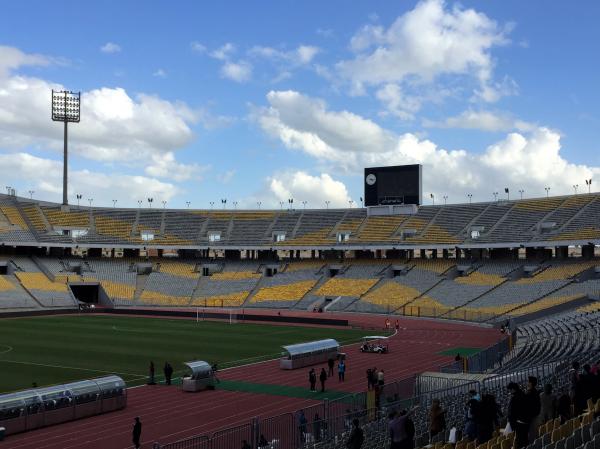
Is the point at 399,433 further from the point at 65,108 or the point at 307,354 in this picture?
the point at 65,108

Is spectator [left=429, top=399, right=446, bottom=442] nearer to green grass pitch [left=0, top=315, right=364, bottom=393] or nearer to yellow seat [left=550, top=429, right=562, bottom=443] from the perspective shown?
yellow seat [left=550, top=429, right=562, bottom=443]

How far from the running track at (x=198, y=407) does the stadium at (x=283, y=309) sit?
13 cm

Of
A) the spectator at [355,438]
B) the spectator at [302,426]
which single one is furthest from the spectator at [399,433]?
the spectator at [302,426]

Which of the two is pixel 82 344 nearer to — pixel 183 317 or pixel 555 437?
pixel 183 317

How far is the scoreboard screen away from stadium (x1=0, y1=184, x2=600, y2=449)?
257 cm

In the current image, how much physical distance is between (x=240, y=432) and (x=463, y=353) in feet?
89.4

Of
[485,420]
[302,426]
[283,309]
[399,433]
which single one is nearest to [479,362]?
[302,426]

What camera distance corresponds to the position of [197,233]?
92250 millimetres

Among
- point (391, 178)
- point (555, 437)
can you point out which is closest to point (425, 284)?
point (391, 178)

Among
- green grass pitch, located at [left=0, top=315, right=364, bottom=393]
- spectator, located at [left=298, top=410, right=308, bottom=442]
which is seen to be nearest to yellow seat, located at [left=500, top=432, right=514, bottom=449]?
spectator, located at [left=298, top=410, right=308, bottom=442]

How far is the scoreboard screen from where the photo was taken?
8173 centimetres

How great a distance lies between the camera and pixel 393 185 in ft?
275

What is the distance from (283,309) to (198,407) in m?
48.1

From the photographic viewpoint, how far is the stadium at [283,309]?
75.9ft
